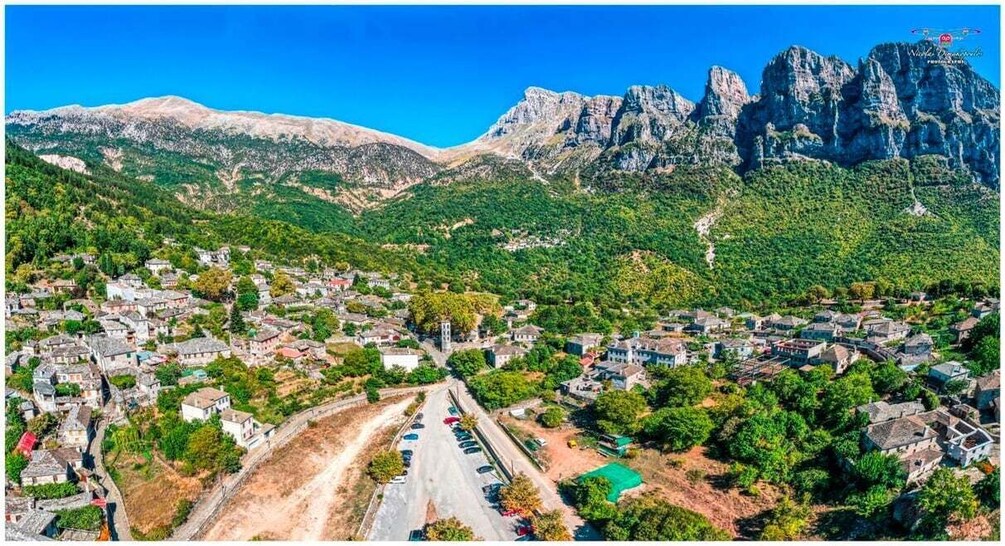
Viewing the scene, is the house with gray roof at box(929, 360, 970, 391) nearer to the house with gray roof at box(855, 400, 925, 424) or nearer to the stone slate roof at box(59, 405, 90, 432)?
the house with gray roof at box(855, 400, 925, 424)

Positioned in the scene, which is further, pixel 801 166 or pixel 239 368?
pixel 801 166

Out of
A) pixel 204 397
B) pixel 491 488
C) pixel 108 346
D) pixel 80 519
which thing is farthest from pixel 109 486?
pixel 491 488

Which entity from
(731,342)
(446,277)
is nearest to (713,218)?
(446,277)

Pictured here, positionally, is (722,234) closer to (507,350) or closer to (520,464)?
(507,350)

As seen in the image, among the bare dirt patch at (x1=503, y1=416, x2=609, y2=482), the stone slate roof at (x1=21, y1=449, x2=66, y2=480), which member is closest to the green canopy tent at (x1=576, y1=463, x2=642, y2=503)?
the bare dirt patch at (x1=503, y1=416, x2=609, y2=482)

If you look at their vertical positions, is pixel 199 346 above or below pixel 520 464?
above

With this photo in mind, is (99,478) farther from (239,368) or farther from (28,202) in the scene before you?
(28,202)
